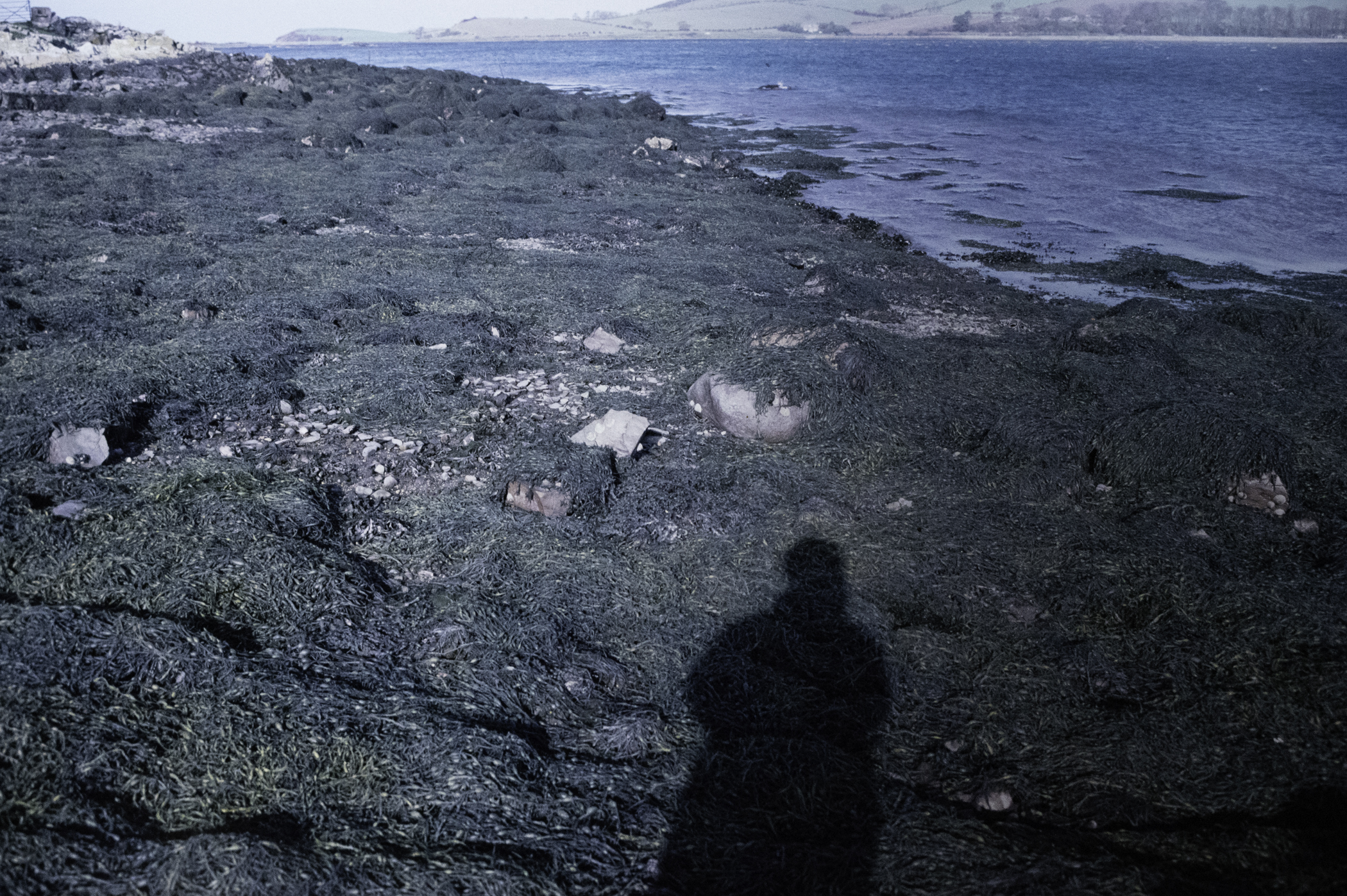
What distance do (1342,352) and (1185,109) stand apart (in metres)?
41.5

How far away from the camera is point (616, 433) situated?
5.69 meters

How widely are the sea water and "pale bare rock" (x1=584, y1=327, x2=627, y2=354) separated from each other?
797 centimetres

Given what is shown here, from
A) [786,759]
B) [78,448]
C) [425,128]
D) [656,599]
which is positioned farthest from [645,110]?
[786,759]

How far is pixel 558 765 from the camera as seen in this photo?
10.3 ft

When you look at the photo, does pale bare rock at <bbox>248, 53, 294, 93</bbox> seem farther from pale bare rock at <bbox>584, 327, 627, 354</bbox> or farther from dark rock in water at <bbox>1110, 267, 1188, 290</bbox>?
dark rock in water at <bbox>1110, 267, 1188, 290</bbox>

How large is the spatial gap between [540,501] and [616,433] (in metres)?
0.95

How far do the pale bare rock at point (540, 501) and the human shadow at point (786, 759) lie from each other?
5.21 feet

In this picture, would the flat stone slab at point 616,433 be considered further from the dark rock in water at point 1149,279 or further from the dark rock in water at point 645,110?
the dark rock in water at point 645,110

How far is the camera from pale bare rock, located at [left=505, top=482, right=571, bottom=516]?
197 inches

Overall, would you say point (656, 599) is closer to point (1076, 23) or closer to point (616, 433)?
point (616, 433)

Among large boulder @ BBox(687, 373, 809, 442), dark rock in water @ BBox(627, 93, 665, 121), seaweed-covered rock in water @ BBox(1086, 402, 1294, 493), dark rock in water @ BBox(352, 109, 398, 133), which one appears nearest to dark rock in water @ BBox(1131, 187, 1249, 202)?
seaweed-covered rock in water @ BBox(1086, 402, 1294, 493)

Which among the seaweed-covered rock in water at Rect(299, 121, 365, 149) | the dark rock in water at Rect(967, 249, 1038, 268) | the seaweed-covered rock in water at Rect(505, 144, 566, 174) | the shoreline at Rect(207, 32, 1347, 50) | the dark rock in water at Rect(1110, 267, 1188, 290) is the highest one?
the shoreline at Rect(207, 32, 1347, 50)

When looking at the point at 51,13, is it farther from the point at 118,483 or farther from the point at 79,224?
the point at 118,483

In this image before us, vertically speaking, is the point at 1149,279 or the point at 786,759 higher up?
the point at 1149,279
